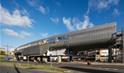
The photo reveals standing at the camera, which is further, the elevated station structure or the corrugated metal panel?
the corrugated metal panel

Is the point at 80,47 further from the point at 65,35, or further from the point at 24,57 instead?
the point at 24,57

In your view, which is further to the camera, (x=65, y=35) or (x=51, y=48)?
(x=51, y=48)

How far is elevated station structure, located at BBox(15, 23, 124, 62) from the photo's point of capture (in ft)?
313

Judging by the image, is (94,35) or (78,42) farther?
(78,42)

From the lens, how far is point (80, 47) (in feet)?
388

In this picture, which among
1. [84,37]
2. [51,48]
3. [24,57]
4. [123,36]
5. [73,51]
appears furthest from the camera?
[24,57]

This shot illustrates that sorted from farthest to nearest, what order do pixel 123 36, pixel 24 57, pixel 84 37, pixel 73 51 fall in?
1. pixel 24 57
2. pixel 73 51
3. pixel 84 37
4. pixel 123 36

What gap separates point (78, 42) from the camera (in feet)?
379

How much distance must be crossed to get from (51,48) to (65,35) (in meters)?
15.8

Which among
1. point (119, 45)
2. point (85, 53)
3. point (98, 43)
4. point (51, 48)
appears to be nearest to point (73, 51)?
point (85, 53)

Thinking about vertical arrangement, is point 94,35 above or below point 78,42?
above

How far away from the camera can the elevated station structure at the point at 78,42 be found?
95.3 metres

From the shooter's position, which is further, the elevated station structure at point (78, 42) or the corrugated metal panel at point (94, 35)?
the corrugated metal panel at point (94, 35)

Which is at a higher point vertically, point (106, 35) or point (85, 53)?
point (106, 35)
